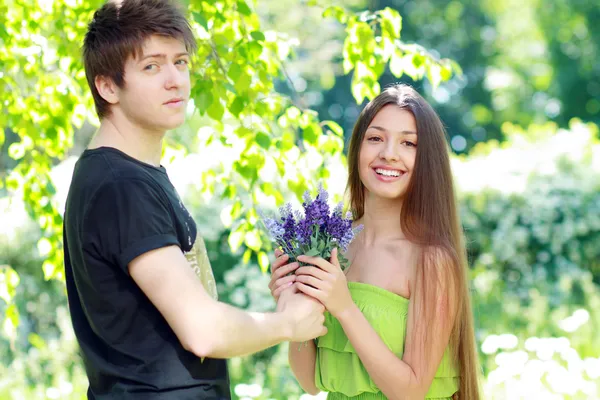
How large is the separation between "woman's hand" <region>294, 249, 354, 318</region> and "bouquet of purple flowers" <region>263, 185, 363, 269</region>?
0.11 ft

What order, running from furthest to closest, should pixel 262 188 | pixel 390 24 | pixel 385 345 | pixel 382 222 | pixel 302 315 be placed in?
pixel 262 188 → pixel 390 24 → pixel 382 222 → pixel 385 345 → pixel 302 315

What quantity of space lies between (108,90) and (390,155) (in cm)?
101

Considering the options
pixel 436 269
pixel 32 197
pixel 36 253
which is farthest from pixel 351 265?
pixel 36 253

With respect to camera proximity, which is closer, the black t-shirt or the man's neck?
the black t-shirt

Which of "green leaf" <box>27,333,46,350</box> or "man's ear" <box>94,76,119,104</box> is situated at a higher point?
"man's ear" <box>94,76,119,104</box>

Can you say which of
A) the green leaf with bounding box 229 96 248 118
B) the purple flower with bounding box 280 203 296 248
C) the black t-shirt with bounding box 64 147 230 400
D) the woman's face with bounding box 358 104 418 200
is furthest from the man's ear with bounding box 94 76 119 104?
the green leaf with bounding box 229 96 248 118

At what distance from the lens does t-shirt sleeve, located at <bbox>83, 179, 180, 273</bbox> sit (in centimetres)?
199

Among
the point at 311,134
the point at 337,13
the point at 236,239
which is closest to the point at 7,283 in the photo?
the point at 236,239

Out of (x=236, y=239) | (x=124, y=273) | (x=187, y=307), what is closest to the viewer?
(x=187, y=307)

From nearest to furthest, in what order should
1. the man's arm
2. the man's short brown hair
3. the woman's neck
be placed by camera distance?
the man's arm
the man's short brown hair
the woman's neck

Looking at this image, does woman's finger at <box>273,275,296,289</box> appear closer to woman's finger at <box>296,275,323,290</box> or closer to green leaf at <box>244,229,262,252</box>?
woman's finger at <box>296,275,323,290</box>

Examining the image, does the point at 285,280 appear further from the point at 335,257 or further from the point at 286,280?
the point at 335,257

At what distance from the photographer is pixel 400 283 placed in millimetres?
2789

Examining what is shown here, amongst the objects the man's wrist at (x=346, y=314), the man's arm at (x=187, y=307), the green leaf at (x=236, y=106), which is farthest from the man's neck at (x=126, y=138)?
the green leaf at (x=236, y=106)
